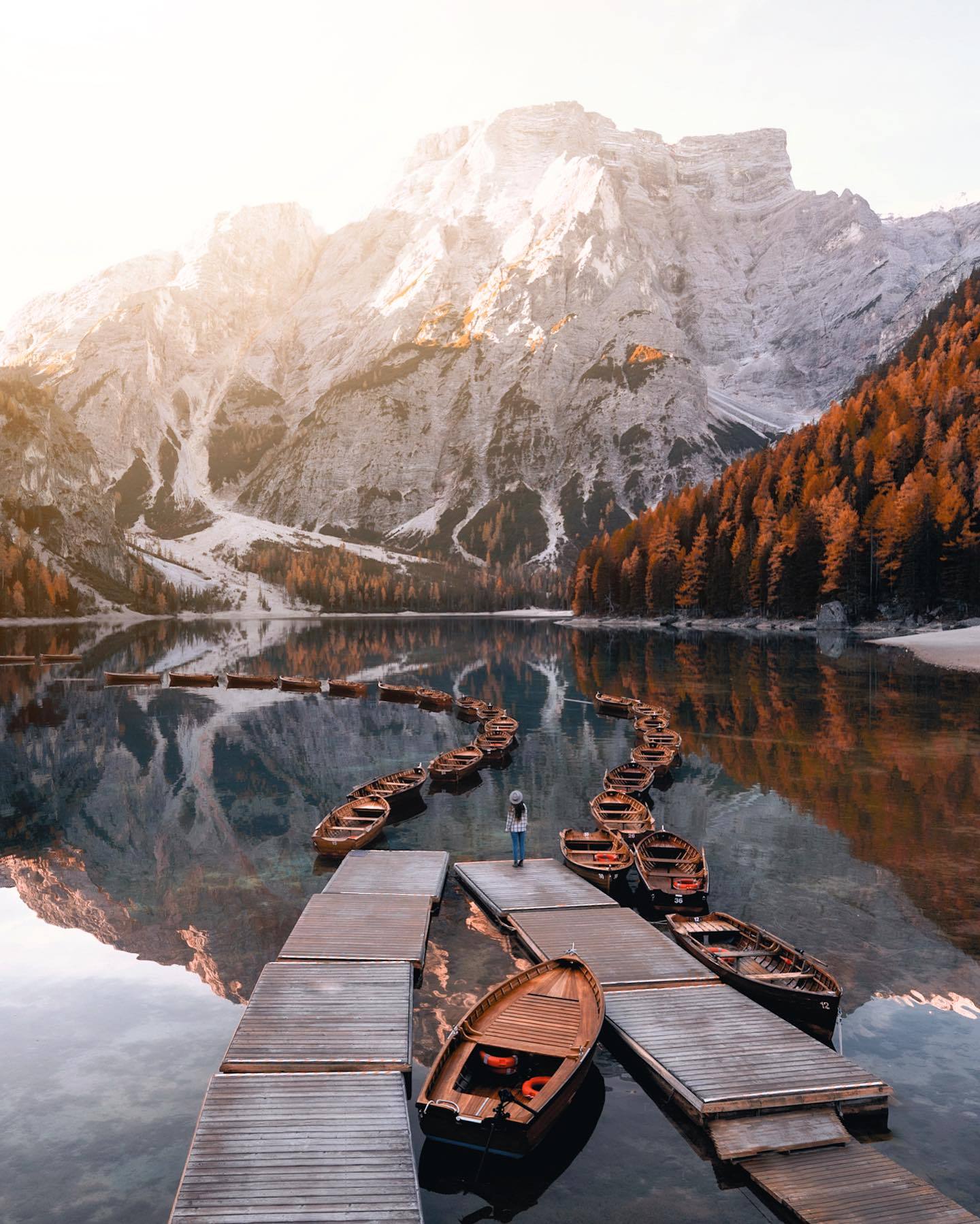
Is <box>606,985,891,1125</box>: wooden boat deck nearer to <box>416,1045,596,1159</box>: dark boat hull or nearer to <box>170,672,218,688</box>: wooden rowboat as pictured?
<box>416,1045,596,1159</box>: dark boat hull

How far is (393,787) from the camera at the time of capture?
141ft

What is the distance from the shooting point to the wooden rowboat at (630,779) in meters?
42.4

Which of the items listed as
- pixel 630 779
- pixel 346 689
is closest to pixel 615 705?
pixel 630 779

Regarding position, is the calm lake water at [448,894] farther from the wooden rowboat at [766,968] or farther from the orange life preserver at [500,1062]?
→ the orange life preserver at [500,1062]

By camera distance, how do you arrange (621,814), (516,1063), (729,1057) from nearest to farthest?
(516,1063)
(729,1057)
(621,814)

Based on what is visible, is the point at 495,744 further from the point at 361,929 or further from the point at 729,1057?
the point at 729,1057

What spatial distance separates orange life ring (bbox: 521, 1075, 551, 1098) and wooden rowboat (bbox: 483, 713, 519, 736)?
138 ft

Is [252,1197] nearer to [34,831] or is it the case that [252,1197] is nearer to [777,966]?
[777,966]

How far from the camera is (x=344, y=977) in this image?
70.9 feet

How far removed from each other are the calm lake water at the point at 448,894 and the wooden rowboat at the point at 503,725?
213 centimetres

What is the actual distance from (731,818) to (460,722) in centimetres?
3515

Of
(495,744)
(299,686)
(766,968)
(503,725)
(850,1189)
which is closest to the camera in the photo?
(850,1189)

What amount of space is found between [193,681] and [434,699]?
123 ft

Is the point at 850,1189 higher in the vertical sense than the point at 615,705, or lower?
higher
